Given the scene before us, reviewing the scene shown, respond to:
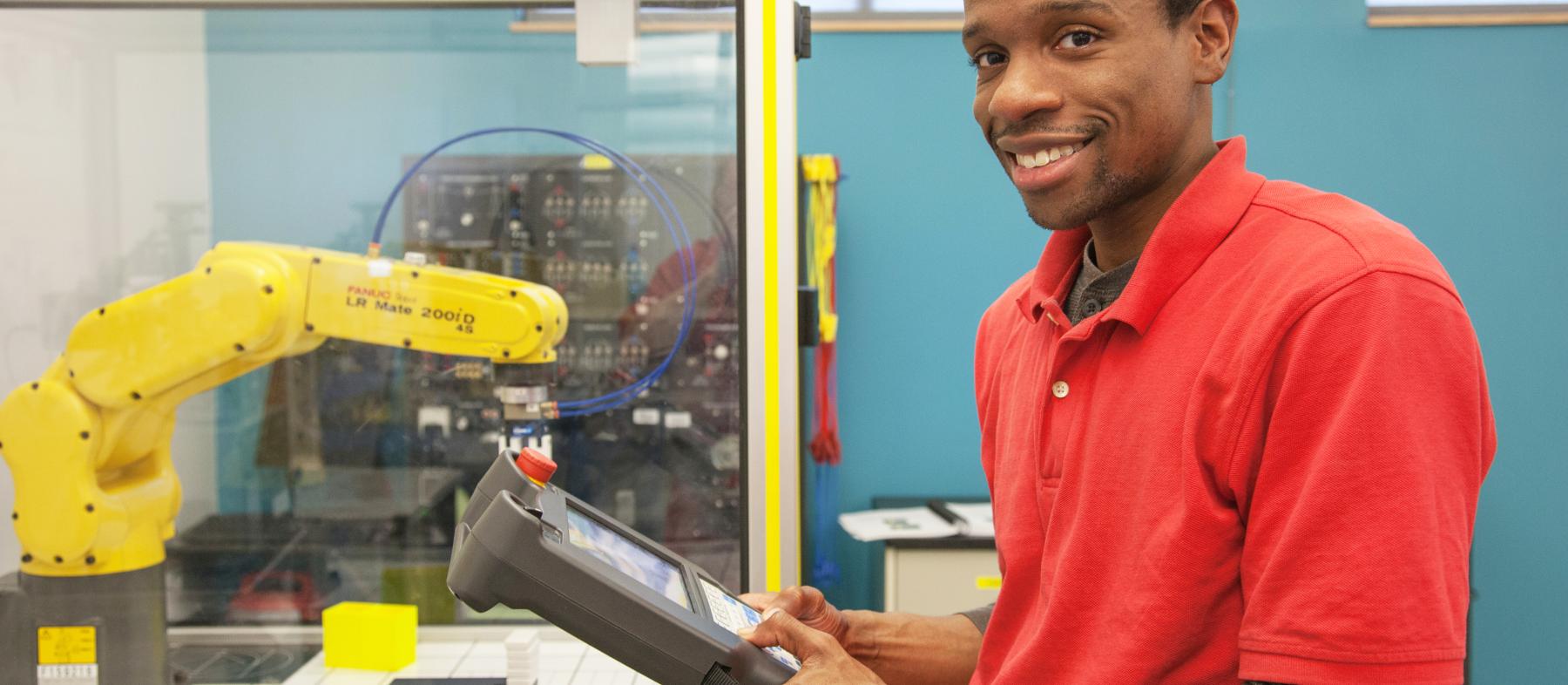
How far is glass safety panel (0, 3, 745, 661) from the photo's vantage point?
1679 millimetres

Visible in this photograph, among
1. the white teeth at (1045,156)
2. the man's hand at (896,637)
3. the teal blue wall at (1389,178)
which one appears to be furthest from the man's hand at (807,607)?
the teal blue wall at (1389,178)

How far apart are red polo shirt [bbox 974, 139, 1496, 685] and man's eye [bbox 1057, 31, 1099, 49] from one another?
16 cm

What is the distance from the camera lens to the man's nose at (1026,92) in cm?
92

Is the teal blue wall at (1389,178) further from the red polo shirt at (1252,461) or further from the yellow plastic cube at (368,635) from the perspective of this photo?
the red polo shirt at (1252,461)

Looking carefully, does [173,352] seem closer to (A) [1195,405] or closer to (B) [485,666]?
(B) [485,666]

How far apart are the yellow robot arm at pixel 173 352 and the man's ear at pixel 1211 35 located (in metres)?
1.06

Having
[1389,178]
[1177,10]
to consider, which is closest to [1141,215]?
[1177,10]

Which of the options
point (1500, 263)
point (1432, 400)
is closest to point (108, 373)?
point (1432, 400)

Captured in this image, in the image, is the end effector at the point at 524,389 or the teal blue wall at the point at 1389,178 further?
the teal blue wall at the point at 1389,178

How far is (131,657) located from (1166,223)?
1680mm

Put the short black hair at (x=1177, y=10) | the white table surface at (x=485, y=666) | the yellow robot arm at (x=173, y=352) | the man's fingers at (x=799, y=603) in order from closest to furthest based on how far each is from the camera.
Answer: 1. the short black hair at (x=1177, y=10)
2. the man's fingers at (x=799, y=603)
3. the yellow robot arm at (x=173, y=352)
4. the white table surface at (x=485, y=666)

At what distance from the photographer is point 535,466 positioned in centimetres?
108

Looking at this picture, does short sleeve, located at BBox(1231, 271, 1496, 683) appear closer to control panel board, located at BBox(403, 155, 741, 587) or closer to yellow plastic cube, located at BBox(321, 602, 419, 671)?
control panel board, located at BBox(403, 155, 741, 587)

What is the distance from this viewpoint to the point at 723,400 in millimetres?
1777
